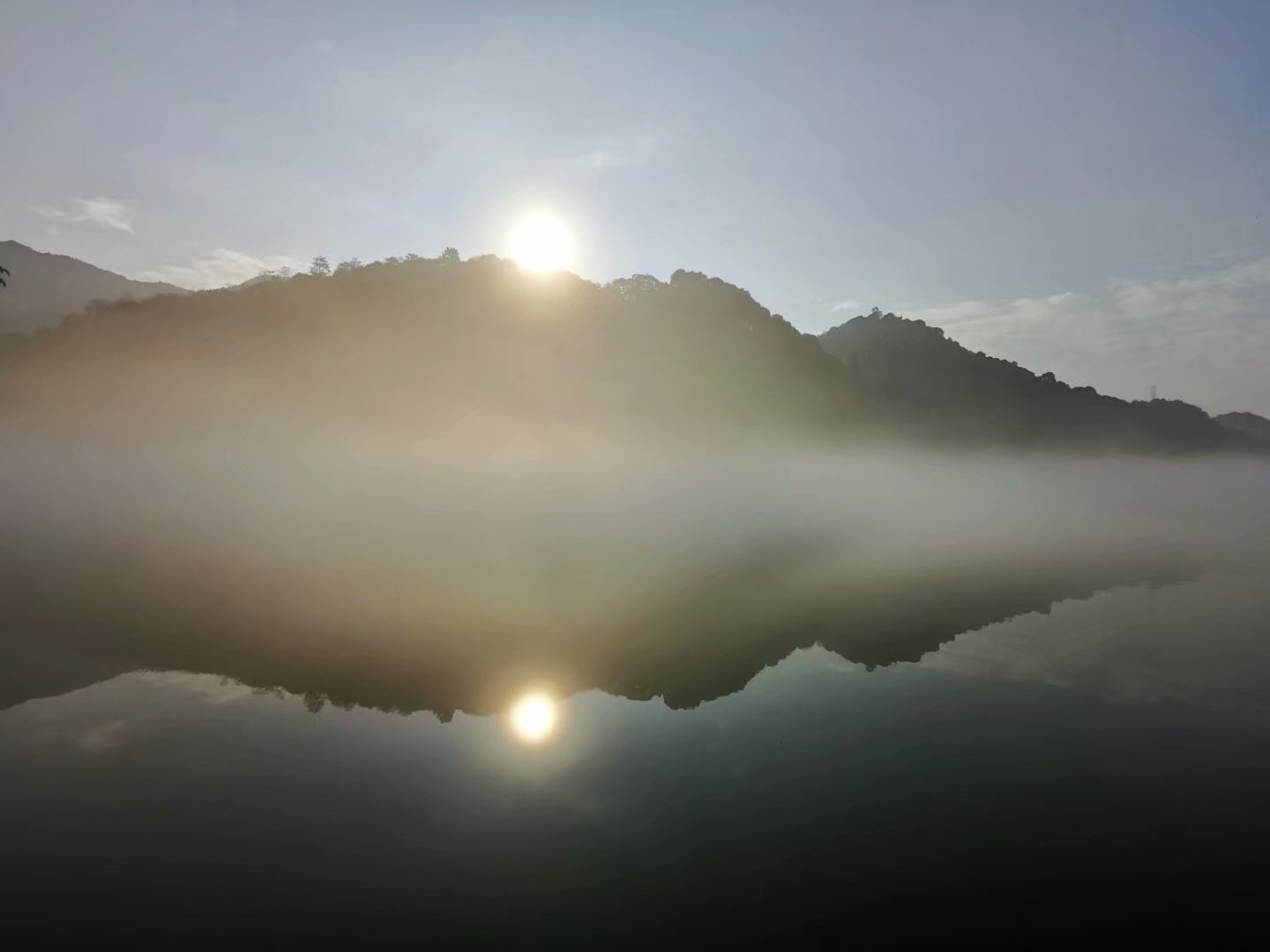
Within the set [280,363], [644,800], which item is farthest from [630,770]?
[280,363]

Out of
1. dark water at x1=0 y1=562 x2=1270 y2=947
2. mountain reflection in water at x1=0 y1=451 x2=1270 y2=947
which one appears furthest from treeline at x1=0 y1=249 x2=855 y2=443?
dark water at x1=0 y1=562 x2=1270 y2=947

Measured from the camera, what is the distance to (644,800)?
2408 cm

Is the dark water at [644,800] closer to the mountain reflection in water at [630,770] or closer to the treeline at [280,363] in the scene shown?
the mountain reflection in water at [630,770]

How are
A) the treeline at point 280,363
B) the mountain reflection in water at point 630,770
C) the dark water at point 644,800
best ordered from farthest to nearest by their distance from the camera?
the treeline at point 280,363 < the mountain reflection in water at point 630,770 < the dark water at point 644,800

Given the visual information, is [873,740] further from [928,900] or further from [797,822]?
[928,900]

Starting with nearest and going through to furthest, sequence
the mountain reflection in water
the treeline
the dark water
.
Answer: the dark water
the mountain reflection in water
the treeline

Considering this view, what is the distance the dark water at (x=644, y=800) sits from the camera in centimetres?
1769

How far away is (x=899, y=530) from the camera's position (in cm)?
11244

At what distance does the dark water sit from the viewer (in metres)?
17.7

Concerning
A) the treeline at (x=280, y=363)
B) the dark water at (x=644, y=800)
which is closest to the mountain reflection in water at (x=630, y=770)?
the dark water at (x=644, y=800)

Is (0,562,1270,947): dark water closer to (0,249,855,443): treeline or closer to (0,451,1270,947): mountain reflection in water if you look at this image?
(0,451,1270,947): mountain reflection in water

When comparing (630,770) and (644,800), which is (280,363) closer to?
(630,770)

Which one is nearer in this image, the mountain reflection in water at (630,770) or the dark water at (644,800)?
the dark water at (644,800)

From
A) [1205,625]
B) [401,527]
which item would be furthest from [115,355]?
[1205,625]
